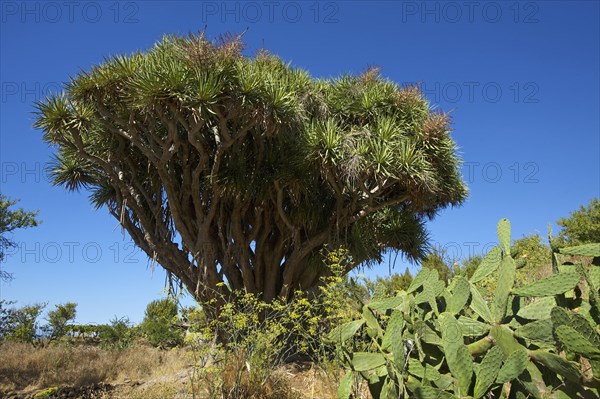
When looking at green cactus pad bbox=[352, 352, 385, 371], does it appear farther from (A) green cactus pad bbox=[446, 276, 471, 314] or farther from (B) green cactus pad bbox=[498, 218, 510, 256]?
(B) green cactus pad bbox=[498, 218, 510, 256]

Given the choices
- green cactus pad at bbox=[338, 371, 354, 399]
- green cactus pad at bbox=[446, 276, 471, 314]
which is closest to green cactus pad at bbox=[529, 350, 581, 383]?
green cactus pad at bbox=[446, 276, 471, 314]

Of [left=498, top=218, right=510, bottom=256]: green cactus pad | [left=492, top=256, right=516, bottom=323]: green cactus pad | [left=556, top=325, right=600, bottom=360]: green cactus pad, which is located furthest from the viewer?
[left=498, top=218, right=510, bottom=256]: green cactus pad

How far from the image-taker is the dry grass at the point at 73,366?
9.20 m

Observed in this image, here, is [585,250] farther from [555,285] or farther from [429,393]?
[429,393]

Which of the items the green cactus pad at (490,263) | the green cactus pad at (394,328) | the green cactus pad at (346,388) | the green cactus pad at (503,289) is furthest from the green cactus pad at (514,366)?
the green cactus pad at (346,388)

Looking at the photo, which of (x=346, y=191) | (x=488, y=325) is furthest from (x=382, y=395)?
(x=346, y=191)

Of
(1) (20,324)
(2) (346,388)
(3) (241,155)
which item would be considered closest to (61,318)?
(1) (20,324)

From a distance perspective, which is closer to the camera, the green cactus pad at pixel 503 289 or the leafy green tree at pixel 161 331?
the green cactus pad at pixel 503 289

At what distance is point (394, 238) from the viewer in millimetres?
10586

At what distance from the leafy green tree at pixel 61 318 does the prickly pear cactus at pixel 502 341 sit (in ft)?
47.9

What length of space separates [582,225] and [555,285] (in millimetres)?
20139

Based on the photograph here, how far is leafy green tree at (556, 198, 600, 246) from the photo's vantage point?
18.8 metres

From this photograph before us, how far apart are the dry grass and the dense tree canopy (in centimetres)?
240

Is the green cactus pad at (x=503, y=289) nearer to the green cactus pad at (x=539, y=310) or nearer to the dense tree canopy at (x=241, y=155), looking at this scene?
the green cactus pad at (x=539, y=310)
